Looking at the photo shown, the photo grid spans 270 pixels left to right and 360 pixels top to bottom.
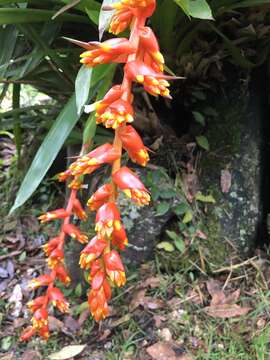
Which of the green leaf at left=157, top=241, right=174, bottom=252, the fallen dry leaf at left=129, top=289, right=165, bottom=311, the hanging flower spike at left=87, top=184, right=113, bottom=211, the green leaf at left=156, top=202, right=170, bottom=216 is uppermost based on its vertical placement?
the hanging flower spike at left=87, top=184, right=113, bottom=211

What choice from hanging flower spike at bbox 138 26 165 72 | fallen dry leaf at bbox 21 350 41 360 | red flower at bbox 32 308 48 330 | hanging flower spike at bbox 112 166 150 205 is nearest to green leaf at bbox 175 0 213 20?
hanging flower spike at bbox 138 26 165 72

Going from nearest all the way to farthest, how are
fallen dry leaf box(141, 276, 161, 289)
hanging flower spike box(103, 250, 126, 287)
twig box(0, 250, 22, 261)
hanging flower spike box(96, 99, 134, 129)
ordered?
hanging flower spike box(96, 99, 134, 129)
hanging flower spike box(103, 250, 126, 287)
fallen dry leaf box(141, 276, 161, 289)
twig box(0, 250, 22, 261)

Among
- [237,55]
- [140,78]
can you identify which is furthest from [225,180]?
[140,78]

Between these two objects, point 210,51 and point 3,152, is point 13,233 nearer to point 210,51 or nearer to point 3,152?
point 3,152

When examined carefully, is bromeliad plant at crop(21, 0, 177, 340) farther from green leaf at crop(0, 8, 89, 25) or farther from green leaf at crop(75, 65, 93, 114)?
green leaf at crop(0, 8, 89, 25)

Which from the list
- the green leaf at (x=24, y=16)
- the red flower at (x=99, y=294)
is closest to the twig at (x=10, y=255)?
the green leaf at (x=24, y=16)

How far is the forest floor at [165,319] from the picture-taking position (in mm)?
1439

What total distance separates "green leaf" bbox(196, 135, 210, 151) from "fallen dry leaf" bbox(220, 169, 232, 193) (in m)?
0.10

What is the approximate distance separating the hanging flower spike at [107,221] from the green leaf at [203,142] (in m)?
1.07

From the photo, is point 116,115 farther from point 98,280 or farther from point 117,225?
point 98,280

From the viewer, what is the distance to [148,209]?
166 cm

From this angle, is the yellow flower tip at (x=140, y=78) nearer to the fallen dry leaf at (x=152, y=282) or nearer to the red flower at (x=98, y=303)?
the red flower at (x=98, y=303)

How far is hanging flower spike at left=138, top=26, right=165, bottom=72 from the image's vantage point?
0.69 m

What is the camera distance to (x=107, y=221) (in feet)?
2.31
